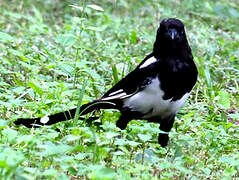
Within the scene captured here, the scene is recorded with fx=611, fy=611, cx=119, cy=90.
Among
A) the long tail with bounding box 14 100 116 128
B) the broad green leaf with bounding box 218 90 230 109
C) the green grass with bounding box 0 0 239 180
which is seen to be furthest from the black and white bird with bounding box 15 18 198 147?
the broad green leaf with bounding box 218 90 230 109

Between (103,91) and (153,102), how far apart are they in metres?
1.37

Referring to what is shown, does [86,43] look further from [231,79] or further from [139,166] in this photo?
[139,166]

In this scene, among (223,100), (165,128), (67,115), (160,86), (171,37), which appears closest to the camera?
(160,86)

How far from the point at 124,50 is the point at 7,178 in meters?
3.85

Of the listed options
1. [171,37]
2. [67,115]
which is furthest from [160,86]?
[67,115]

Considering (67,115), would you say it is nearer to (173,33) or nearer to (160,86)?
(160,86)

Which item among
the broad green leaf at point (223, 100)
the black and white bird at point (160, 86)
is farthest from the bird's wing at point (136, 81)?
the broad green leaf at point (223, 100)

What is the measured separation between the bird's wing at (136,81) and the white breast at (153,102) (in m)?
0.04

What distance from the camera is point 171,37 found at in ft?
13.5

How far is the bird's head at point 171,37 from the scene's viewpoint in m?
4.10

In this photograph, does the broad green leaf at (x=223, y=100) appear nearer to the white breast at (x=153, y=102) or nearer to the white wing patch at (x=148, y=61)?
the white breast at (x=153, y=102)

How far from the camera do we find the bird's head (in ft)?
13.5

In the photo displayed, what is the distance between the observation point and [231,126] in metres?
4.78

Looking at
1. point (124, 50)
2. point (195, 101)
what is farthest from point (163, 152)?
point (124, 50)
